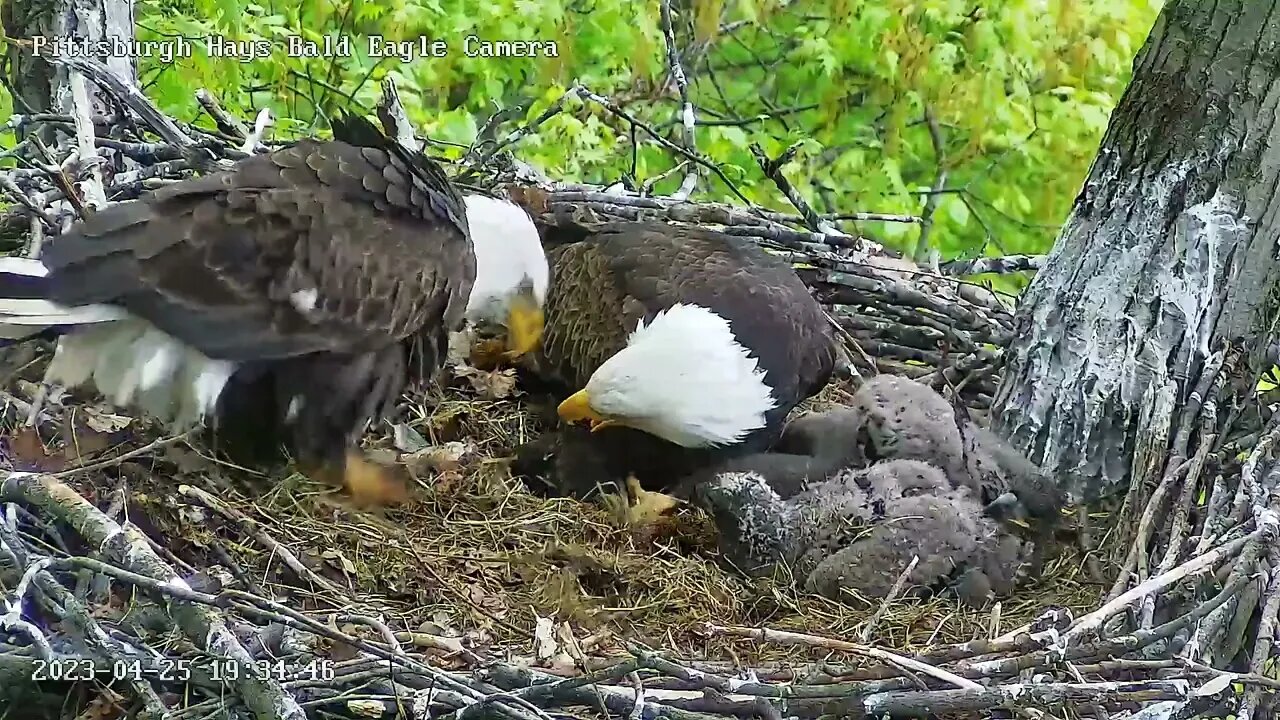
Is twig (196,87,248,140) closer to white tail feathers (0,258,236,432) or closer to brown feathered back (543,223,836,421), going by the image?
brown feathered back (543,223,836,421)

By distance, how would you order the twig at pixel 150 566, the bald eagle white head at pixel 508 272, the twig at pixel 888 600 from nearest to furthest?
the twig at pixel 150 566
the twig at pixel 888 600
the bald eagle white head at pixel 508 272

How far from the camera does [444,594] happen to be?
268 cm

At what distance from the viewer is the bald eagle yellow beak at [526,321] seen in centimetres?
372

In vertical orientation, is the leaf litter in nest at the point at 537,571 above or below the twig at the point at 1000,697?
below

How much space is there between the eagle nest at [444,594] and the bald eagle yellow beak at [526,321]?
152mm

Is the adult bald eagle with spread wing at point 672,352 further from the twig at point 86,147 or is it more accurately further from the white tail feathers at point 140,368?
the twig at point 86,147

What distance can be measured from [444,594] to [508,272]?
1261mm

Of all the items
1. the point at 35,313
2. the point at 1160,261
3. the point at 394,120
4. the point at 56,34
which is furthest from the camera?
the point at 394,120

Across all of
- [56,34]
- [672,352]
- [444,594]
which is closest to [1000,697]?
[444,594]

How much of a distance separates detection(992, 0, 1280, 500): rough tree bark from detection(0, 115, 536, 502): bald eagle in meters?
1.62

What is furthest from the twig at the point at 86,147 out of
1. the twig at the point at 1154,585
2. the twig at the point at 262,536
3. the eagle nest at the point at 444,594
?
the twig at the point at 1154,585

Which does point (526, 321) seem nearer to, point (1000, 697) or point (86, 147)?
point (86, 147)

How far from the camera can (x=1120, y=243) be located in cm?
306

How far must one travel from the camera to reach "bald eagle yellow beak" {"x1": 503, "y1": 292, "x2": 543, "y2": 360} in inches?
147
